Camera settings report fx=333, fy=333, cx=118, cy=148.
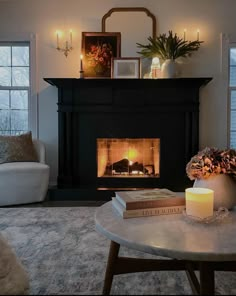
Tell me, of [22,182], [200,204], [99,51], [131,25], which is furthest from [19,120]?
[200,204]

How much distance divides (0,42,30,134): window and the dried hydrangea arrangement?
11.3ft

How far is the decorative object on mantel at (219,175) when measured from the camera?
1.74 meters

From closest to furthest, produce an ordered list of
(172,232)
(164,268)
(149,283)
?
1. (172,232)
2. (164,268)
3. (149,283)

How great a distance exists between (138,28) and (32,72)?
62.4 inches

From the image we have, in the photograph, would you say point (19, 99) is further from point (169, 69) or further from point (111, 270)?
point (111, 270)

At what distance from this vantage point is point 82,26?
4598 millimetres

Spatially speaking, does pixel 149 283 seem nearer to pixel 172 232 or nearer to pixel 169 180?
pixel 172 232

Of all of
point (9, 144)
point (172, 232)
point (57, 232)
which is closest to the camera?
point (172, 232)

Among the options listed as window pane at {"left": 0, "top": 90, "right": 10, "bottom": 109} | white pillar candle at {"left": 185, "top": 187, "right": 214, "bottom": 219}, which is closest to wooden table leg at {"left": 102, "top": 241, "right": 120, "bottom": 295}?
white pillar candle at {"left": 185, "top": 187, "right": 214, "bottom": 219}

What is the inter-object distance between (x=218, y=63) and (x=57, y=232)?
3195 millimetres

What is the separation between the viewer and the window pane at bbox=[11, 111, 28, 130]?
15.7ft

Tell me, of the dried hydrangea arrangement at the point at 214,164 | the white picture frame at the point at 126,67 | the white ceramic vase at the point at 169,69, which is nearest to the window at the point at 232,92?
the white ceramic vase at the point at 169,69

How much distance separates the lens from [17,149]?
4.15m

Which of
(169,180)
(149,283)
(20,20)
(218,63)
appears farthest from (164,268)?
(20,20)
